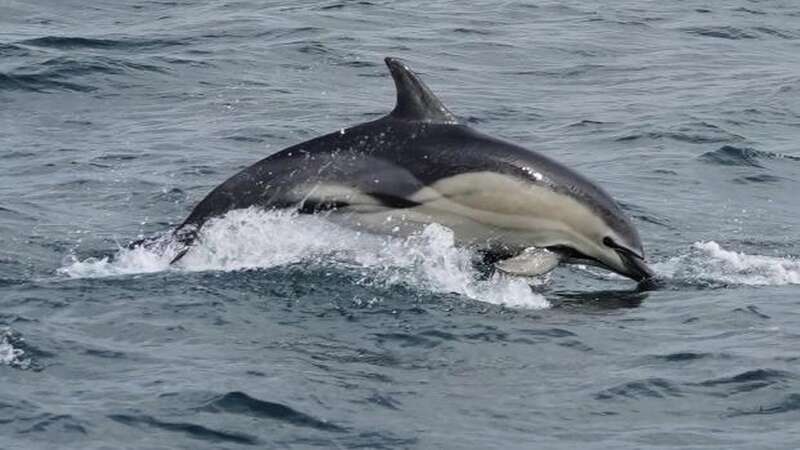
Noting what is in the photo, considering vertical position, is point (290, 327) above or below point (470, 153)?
below

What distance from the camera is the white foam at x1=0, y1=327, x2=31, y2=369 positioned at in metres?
9.78

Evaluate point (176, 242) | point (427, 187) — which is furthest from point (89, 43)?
point (427, 187)

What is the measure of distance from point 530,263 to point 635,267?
87 centimetres

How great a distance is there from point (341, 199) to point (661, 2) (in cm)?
1739

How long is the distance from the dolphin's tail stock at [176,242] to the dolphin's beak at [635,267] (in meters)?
2.92

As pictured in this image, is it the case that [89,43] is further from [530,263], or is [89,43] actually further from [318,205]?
[530,263]

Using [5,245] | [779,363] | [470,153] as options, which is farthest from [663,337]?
[5,245]

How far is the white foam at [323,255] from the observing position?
39.3 ft

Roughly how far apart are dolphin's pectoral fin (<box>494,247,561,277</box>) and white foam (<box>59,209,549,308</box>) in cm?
8

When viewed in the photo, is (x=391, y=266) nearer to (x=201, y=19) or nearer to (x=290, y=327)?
(x=290, y=327)

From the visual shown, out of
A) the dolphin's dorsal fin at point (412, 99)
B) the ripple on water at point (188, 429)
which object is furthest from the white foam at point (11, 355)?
the dolphin's dorsal fin at point (412, 99)

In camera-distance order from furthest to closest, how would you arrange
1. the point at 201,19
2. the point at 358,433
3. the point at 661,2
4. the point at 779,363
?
the point at 661,2 < the point at 201,19 < the point at 779,363 < the point at 358,433

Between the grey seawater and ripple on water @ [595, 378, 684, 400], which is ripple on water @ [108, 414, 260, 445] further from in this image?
ripple on water @ [595, 378, 684, 400]

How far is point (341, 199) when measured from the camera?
1220 cm
